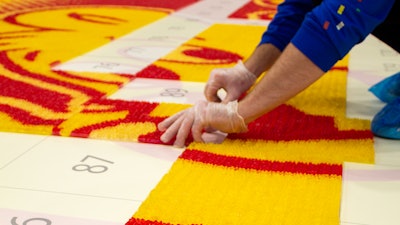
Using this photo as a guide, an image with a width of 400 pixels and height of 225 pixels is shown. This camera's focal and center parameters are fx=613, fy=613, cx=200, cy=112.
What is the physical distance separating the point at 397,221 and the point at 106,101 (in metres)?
0.75

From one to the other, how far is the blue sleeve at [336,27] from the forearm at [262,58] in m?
0.31

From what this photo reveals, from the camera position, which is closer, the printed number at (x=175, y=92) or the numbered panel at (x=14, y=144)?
the numbered panel at (x=14, y=144)

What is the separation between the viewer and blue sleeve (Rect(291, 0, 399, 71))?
3.34 ft

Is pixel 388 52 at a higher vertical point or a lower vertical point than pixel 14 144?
lower

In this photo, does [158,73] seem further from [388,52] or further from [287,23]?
[388,52]

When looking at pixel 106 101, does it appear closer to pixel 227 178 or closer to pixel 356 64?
pixel 227 178

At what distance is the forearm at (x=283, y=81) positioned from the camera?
1.06m

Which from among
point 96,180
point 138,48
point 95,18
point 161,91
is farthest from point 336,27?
point 95,18

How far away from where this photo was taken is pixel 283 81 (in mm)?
1070

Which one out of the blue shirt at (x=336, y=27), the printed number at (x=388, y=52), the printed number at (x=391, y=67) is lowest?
the printed number at (x=388, y=52)

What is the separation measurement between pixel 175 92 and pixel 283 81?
1.59 ft

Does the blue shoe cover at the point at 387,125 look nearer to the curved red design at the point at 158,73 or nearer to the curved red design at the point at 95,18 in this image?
the curved red design at the point at 158,73

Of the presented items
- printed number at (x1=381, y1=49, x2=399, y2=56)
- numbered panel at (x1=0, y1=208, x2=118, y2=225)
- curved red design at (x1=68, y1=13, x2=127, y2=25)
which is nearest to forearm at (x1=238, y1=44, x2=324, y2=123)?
numbered panel at (x1=0, y1=208, x2=118, y2=225)

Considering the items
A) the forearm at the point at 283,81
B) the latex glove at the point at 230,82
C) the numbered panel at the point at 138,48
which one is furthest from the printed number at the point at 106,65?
the forearm at the point at 283,81
